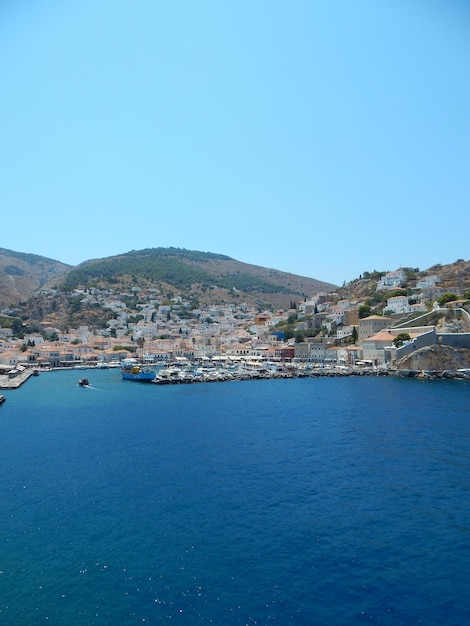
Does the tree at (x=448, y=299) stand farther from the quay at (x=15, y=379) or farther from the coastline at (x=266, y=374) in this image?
the quay at (x=15, y=379)

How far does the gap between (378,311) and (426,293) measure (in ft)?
19.0

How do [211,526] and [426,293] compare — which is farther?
[426,293]

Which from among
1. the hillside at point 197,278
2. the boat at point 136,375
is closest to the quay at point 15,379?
the boat at point 136,375

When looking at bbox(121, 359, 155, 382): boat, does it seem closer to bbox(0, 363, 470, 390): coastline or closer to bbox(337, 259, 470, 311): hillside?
bbox(0, 363, 470, 390): coastline

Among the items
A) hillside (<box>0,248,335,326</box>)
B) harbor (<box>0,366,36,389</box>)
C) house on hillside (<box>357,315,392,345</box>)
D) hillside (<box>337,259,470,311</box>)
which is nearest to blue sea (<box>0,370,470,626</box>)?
harbor (<box>0,366,36,389</box>)

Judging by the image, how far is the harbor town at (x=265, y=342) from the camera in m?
42.8

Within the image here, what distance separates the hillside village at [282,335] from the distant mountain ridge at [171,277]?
2130 centimetres

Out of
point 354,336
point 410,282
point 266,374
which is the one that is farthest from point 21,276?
point 266,374

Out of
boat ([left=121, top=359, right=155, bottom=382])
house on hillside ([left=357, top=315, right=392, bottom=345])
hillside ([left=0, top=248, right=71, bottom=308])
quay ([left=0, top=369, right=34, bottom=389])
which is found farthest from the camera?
hillside ([left=0, top=248, right=71, bottom=308])

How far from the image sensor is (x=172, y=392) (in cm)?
3516

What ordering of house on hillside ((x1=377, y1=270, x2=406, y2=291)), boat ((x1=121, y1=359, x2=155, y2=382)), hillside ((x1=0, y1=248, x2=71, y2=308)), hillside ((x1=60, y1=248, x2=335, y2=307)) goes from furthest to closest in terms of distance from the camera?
hillside ((x1=60, y1=248, x2=335, y2=307))
hillside ((x1=0, y1=248, x2=71, y2=308))
house on hillside ((x1=377, y1=270, x2=406, y2=291))
boat ((x1=121, y1=359, x2=155, y2=382))

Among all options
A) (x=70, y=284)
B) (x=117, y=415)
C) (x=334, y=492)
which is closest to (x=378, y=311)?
(x=117, y=415)

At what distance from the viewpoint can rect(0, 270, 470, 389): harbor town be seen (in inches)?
1686

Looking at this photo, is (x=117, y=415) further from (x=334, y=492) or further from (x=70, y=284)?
(x=70, y=284)
